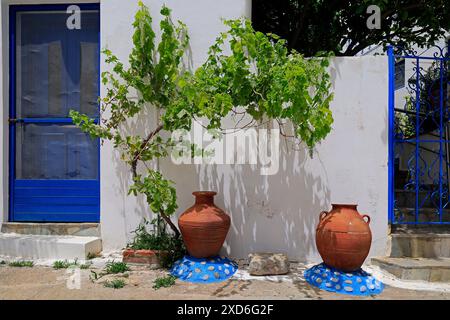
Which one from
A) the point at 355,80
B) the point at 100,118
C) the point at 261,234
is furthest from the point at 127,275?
the point at 355,80

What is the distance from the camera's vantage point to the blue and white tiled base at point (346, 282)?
3.52 metres

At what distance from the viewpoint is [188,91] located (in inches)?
134

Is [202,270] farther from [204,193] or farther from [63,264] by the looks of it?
[63,264]

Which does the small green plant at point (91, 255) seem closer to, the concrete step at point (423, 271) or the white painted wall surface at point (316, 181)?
the white painted wall surface at point (316, 181)

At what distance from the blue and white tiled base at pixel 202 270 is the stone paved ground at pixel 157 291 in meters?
0.09

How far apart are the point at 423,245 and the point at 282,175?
1699mm

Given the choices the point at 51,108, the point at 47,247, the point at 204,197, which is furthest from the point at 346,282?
the point at 51,108

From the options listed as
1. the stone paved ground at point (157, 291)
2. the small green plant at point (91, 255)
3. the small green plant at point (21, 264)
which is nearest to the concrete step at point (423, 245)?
the stone paved ground at point (157, 291)

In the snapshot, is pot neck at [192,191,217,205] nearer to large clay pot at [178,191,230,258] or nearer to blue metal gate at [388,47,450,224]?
large clay pot at [178,191,230,258]

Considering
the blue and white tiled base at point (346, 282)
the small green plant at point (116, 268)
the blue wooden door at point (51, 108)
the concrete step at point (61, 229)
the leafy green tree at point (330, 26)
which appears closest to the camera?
the blue and white tiled base at point (346, 282)

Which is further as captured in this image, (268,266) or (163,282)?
(268,266)

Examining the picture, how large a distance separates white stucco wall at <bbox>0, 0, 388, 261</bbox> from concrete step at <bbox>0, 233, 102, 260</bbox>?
0.30 metres

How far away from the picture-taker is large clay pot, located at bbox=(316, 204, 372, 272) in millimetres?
3557

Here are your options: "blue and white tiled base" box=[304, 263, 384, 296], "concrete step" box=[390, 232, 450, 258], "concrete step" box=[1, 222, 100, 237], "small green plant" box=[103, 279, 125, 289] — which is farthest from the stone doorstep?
"concrete step" box=[390, 232, 450, 258]
